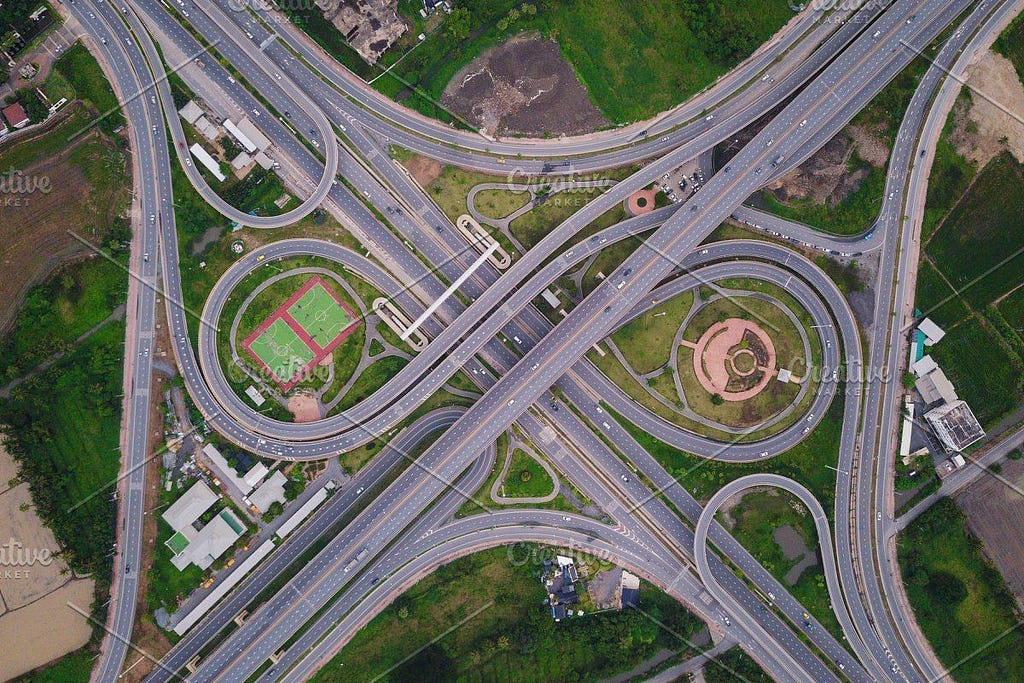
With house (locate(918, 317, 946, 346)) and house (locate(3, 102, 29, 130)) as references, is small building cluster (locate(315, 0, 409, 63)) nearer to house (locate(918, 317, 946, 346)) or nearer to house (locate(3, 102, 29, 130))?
house (locate(3, 102, 29, 130))

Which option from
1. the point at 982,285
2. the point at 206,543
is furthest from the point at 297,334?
the point at 982,285

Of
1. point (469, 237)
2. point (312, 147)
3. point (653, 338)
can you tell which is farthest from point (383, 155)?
point (653, 338)

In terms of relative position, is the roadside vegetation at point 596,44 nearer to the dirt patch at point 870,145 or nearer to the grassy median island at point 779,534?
the dirt patch at point 870,145

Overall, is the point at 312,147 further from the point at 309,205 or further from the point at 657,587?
the point at 657,587

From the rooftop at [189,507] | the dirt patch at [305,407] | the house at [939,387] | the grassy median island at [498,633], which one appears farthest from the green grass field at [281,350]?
the house at [939,387]

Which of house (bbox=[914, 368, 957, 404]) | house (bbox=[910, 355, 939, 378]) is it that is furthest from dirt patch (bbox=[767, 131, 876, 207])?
house (bbox=[914, 368, 957, 404])

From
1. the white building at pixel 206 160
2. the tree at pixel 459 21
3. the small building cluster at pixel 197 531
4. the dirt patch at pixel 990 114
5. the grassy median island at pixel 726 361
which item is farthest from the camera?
the grassy median island at pixel 726 361
